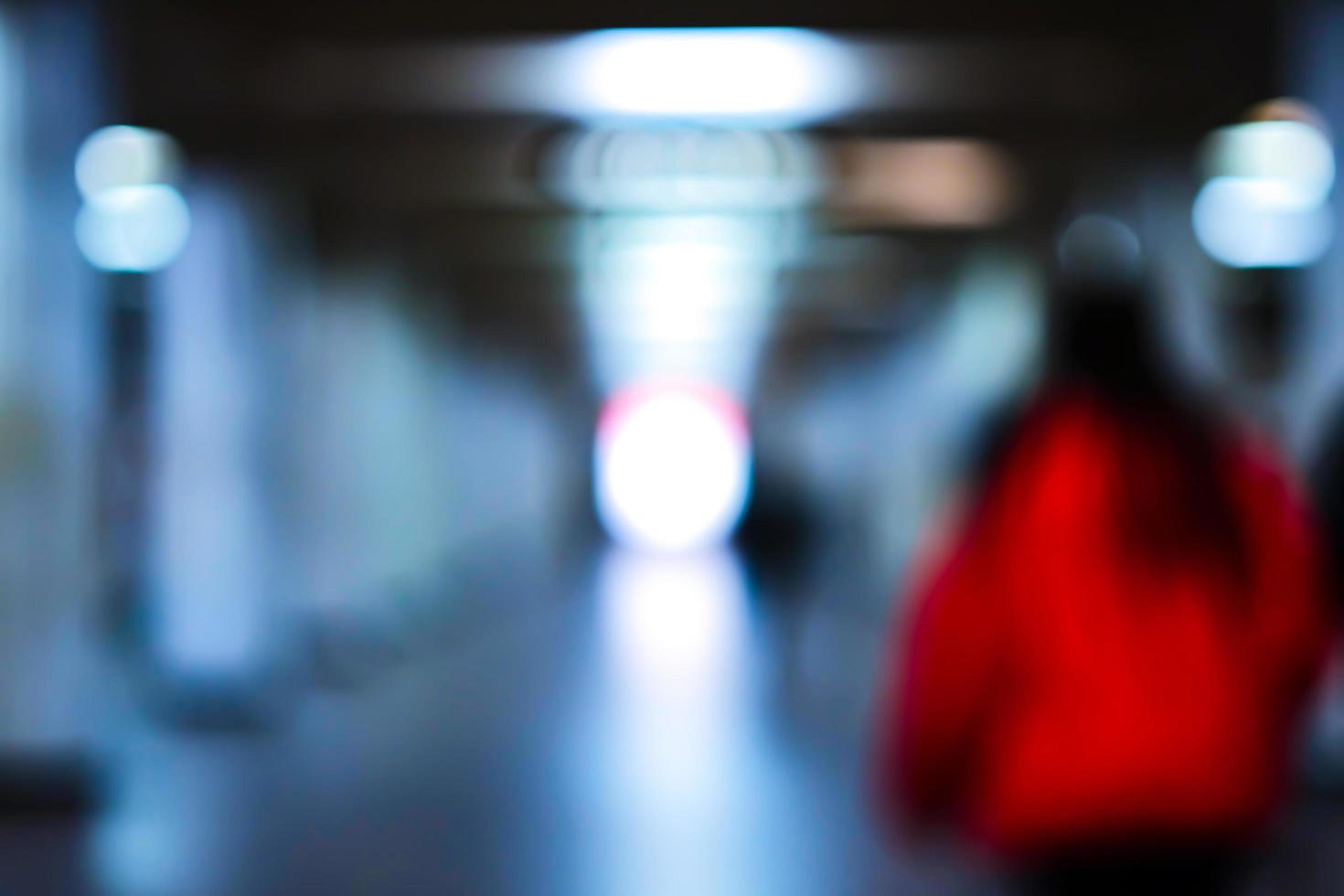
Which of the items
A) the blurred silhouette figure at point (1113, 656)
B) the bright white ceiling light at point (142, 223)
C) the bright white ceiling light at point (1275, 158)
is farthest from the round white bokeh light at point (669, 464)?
the blurred silhouette figure at point (1113, 656)

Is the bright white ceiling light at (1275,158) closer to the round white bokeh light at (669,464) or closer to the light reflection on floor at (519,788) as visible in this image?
the light reflection on floor at (519,788)

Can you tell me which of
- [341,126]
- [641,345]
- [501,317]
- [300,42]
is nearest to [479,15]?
[300,42]

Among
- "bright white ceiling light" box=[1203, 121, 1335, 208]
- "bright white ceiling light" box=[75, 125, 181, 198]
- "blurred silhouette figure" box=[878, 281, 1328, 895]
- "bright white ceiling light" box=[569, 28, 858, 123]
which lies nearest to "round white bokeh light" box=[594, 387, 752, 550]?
"bright white ceiling light" box=[75, 125, 181, 198]

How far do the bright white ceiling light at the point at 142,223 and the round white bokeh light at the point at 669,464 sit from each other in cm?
2759

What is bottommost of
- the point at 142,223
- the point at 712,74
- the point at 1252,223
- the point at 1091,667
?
the point at 1091,667

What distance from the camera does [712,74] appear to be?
1038 centimetres

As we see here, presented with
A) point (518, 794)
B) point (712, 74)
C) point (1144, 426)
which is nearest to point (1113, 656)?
point (1144, 426)

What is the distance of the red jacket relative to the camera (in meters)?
2.67

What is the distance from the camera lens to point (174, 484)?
1192 cm

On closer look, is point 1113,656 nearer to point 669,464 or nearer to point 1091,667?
point 1091,667

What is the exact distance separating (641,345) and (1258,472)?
28987mm

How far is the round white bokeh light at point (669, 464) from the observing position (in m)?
42.6

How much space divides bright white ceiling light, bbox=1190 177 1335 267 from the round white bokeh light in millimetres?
31427

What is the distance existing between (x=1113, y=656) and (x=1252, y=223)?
793 centimetres
